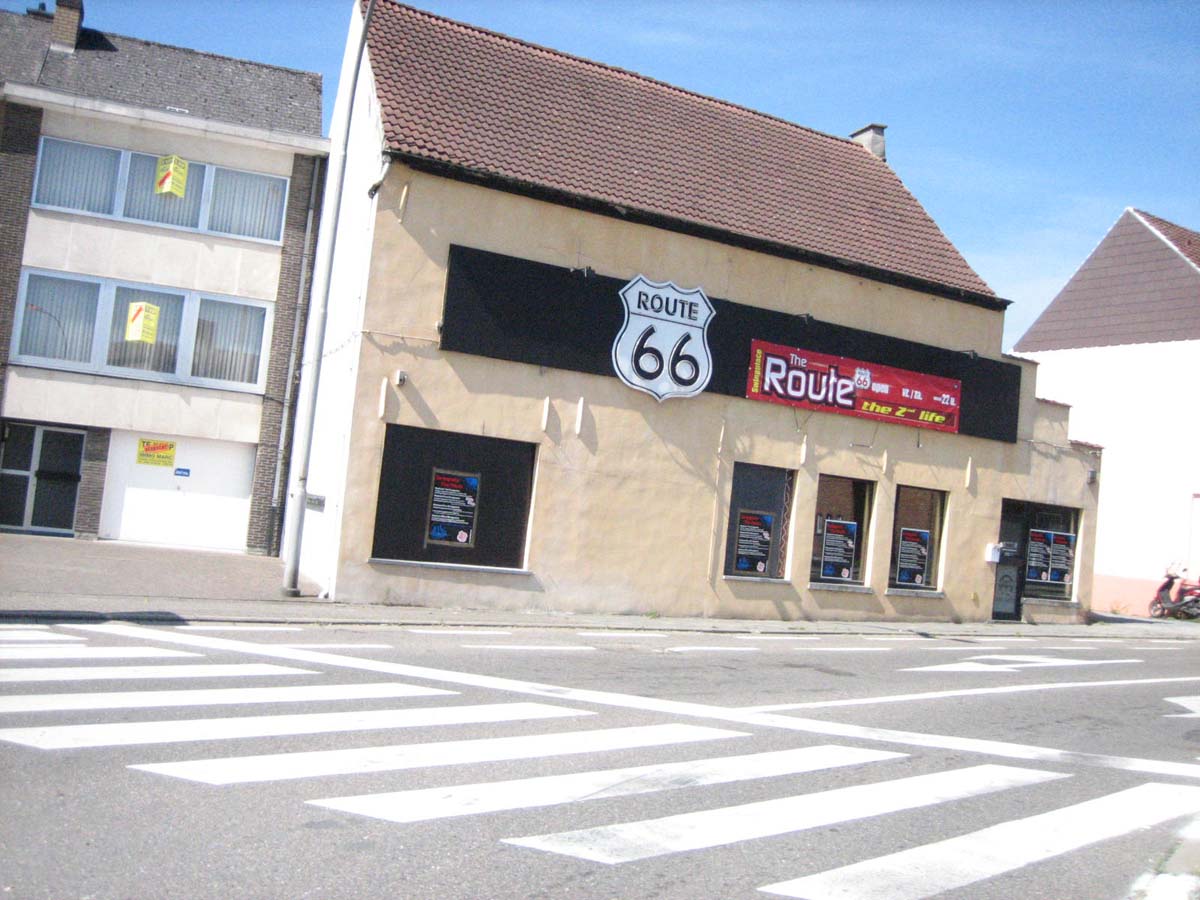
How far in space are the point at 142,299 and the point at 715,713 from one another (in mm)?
17283

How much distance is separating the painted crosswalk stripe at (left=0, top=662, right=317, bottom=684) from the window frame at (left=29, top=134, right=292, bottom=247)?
50.0ft

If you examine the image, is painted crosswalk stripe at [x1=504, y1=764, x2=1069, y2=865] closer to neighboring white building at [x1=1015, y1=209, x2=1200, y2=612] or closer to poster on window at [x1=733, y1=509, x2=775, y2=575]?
poster on window at [x1=733, y1=509, x2=775, y2=575]

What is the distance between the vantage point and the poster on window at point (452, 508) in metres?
16.6

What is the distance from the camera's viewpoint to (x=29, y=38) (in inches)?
958

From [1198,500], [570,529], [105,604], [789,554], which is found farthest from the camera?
[1198,500]

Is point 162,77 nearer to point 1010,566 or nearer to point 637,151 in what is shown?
point 637,151

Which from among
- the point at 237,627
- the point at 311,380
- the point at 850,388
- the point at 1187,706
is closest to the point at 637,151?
the point at 850,388

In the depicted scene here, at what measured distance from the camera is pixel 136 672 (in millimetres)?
8844

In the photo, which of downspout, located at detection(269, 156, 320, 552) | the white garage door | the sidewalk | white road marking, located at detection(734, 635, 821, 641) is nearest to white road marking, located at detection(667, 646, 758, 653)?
white road marking, located at detection(734, 635, 821, 641)

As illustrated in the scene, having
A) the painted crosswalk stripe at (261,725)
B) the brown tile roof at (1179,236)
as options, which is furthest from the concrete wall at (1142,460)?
the painted crosswalk stripe at (261,725)

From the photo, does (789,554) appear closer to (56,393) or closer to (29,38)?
(56,393)

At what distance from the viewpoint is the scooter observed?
28.3 meters

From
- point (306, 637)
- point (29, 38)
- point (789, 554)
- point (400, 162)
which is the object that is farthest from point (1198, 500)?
point (29, 38)

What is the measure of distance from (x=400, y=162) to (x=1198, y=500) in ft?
77.6
